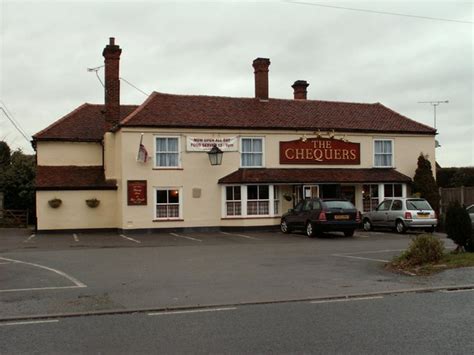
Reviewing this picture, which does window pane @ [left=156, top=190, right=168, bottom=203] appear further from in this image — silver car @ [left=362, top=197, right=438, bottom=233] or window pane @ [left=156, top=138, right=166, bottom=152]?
silver car @ [left=362, top=197, right=438, bottom=233]

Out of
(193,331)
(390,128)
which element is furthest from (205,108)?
(193,331)

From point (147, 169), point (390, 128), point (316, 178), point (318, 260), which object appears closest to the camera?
point (318, 260)

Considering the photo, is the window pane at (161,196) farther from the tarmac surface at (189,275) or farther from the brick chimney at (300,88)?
the brick chimney at (300,88)

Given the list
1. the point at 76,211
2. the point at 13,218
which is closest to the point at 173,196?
the point at 76,211

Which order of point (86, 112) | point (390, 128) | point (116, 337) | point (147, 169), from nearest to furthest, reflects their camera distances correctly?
point (116, 337), point (147, 169), point (390, 128), point (86, 112)

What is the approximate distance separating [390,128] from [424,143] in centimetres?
237

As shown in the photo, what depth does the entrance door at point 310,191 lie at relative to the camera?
30.6m

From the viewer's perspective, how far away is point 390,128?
107ft

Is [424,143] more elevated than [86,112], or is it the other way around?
[86,112]

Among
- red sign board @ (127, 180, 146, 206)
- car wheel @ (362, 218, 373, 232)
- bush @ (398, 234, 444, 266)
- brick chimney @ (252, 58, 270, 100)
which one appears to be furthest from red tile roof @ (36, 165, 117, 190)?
bush @ (398, 234, 444, 266)

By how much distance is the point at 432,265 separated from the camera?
13477 mm

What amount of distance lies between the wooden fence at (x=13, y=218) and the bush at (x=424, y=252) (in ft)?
96.7

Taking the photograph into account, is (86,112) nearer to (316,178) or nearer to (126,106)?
(126,106)

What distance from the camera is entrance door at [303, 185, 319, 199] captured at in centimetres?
3062
